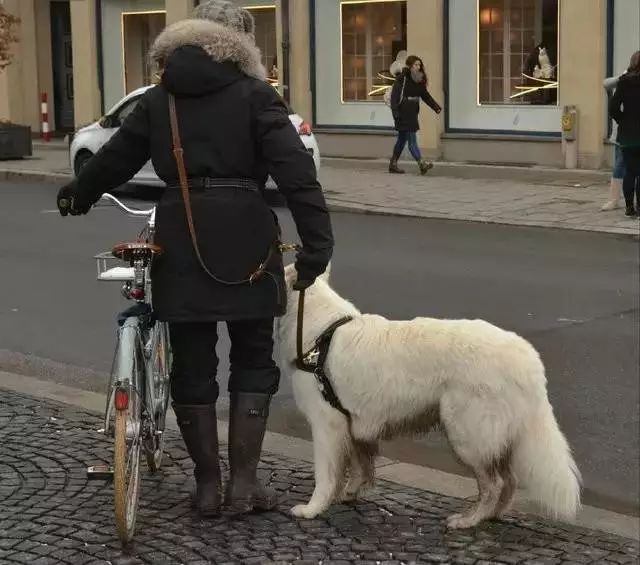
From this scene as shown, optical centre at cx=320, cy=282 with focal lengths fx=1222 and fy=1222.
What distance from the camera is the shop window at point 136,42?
2600 cm

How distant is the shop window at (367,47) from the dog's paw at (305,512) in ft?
58.9

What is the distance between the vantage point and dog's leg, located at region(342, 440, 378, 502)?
475 centimetres

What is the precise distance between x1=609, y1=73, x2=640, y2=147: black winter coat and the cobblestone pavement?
32.1ft

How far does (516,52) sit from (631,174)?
6.71m

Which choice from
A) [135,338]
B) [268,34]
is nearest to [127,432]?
[135,338]

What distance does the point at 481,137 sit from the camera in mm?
20250

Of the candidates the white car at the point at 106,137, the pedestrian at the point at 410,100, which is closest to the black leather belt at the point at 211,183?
the white car at the point at 106,137

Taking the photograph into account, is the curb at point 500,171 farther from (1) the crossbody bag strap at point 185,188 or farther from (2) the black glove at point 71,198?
(1) the crossbody bag strap at point 185,188

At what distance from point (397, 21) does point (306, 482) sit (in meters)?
17.6

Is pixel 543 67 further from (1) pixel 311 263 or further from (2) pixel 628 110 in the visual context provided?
(1) pixel 311 263

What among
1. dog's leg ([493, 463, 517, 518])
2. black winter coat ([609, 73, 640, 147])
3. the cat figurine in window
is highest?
the cat figurine in window

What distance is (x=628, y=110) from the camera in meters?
14.0

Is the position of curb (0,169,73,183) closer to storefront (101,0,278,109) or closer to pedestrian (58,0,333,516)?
storefront (101,0,278,109)

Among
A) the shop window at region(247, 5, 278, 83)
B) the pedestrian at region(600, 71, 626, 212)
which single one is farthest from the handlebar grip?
the shop window at region(247, 5, 278, 83)
